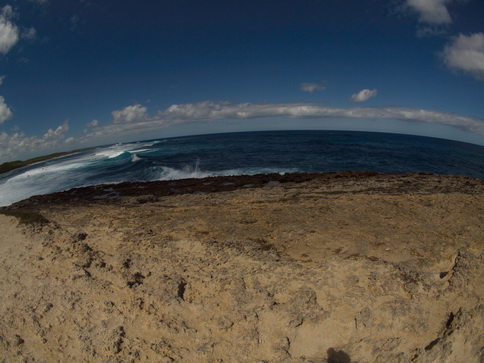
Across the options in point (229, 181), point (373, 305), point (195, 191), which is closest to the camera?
point (373, 305)

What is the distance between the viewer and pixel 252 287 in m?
4.46

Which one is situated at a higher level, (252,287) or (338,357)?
(252,287)

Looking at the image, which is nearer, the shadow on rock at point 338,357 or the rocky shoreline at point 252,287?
the shadow on rock at point 338,357

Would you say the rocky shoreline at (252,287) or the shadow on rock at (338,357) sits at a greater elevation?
the rocky shoreline at (252,287)

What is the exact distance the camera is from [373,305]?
404 cm

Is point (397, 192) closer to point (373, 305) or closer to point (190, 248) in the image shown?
point (373, 305)

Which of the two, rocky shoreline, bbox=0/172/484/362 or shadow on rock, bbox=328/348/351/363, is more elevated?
rocky shoreline, bbox=0/172/484/362

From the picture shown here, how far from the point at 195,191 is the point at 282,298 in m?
9.88

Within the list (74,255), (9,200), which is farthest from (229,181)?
(9,200)

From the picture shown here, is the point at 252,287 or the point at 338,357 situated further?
the point at 252,287

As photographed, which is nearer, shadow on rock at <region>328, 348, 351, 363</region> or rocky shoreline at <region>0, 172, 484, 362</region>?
shadow on rock at <region>328, 348, 351, 363</region>

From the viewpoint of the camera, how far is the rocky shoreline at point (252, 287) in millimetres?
3586

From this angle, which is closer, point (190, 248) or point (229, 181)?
point (190, 248)

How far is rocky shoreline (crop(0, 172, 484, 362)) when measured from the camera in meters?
3.59
